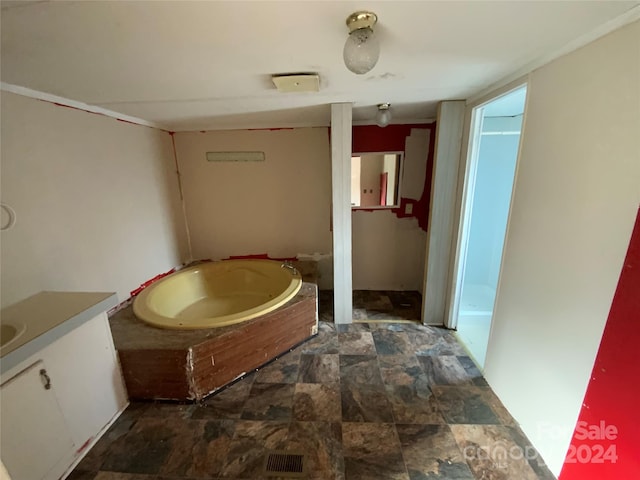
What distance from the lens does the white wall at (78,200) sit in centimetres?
143

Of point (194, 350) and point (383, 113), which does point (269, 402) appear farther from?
point (383, 113)

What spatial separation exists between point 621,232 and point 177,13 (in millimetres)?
1739

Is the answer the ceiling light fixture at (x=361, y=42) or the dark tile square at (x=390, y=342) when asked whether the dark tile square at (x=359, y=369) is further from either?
the ceiling light fixture at (x=361, y=42)

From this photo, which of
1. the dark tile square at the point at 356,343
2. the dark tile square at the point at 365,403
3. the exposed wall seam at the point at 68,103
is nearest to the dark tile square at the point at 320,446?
the dark tile square at the point at 365,403

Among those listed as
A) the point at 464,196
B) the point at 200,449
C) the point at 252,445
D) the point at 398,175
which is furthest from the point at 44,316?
the point at 398,175

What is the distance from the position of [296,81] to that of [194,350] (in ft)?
5.63

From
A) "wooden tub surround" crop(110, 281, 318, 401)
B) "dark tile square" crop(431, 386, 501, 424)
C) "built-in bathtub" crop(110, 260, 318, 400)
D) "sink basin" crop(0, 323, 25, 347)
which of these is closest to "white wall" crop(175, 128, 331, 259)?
"built-in bathtub" crop(110, 260, 318, 400)

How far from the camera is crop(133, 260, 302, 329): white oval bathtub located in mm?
2299

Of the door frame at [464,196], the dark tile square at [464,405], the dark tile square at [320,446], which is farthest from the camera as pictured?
the door frame at [464,196]

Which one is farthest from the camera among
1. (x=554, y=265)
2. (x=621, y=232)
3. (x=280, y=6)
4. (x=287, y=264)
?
(x=287, y=264)

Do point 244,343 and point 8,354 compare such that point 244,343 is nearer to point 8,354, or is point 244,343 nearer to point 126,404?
point 126,404

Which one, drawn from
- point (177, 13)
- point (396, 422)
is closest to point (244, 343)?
point (396, 422)

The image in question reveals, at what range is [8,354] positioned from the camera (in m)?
1.04

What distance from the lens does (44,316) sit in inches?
51.2
